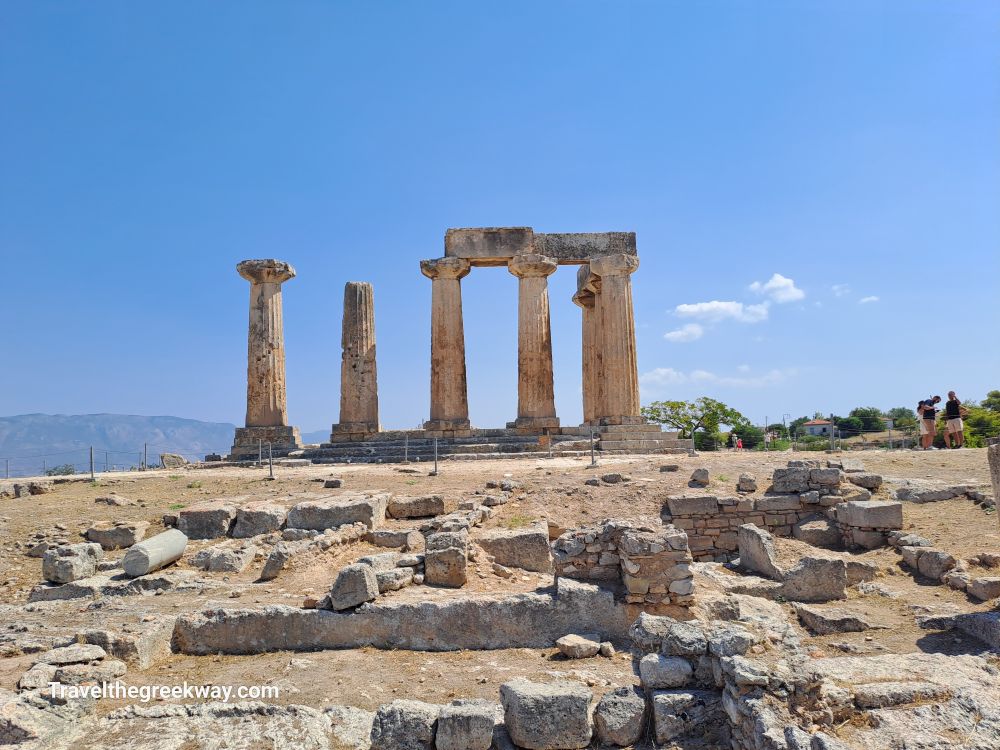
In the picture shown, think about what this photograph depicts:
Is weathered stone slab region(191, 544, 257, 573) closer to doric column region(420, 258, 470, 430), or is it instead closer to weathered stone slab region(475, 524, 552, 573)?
weathered stone slab region(475, 524, 552, 573)

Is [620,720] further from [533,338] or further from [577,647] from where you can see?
[533,338]

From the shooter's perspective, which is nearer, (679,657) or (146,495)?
(679,657)

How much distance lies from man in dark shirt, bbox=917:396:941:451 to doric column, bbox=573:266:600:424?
1295cm

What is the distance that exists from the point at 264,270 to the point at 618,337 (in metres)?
15.4

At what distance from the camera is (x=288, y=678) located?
677cm

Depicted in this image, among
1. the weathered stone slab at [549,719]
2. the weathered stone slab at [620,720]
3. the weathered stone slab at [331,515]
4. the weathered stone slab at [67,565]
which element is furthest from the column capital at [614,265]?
the weathered stone slab at [549,719]

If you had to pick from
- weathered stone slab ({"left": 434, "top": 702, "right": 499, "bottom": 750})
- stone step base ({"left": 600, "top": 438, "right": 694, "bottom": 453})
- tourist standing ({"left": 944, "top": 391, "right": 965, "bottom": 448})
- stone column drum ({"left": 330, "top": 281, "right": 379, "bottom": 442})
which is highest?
stone column drum ({"left": 330, "top": 281, "right": 379, "bottom": 442})

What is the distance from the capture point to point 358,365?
27922mm

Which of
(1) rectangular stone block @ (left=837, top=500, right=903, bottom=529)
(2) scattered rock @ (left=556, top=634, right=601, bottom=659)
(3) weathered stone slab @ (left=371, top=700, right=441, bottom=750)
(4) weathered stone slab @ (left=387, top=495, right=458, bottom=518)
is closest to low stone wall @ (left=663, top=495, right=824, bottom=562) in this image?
(1) rectangular stone block @ (left=837, top=500, right=903, bottom=529)

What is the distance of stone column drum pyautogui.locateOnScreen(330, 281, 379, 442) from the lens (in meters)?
27.7

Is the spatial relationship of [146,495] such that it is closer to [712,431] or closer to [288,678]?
[288,678]

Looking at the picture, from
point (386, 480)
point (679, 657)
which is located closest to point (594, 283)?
point (386, 480)

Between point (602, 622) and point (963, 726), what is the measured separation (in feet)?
12.7

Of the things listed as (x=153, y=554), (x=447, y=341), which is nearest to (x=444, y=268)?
(x=447, y=341)
